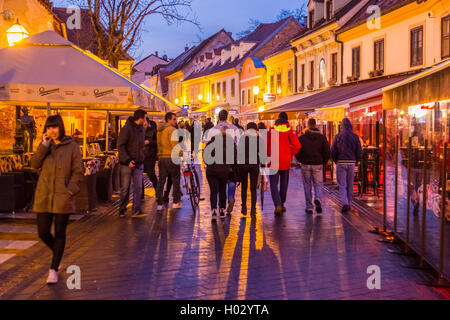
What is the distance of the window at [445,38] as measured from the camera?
19703 mm

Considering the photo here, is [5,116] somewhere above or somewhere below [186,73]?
below

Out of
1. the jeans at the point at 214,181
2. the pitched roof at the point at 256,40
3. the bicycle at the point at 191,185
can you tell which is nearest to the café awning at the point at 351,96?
the bicycle at the point at 191,185

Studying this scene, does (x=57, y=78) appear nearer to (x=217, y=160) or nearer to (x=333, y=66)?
(x=217, y=160)

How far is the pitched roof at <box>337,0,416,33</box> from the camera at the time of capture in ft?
75.5

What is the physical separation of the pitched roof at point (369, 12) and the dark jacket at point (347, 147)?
11.2m

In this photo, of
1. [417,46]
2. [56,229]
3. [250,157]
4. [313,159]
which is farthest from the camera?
[417,46]

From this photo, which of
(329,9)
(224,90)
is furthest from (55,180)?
(224,90)

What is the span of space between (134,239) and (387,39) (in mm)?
18175

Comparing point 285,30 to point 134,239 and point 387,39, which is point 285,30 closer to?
point 387,39

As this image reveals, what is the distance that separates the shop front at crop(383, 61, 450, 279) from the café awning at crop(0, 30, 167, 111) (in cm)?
496

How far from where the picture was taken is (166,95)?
286 ft

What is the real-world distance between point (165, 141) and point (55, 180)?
5837mm

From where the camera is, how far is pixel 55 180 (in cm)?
651

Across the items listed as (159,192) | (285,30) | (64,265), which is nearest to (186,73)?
(285,30)
